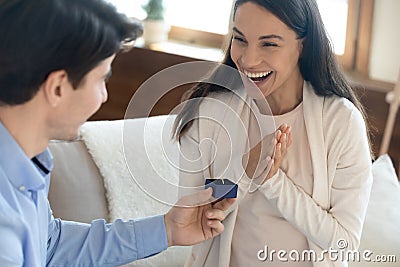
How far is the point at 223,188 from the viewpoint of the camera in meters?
1.30

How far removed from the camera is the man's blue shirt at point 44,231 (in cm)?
98

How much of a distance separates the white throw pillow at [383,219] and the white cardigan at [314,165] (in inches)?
16.6

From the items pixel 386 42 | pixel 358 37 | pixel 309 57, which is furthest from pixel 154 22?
pixel 309 57

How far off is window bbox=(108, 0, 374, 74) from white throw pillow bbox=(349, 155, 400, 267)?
0.70m

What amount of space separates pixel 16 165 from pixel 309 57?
707 millimetres

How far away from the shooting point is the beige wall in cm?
247

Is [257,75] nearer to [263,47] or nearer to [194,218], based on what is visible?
[263,47]

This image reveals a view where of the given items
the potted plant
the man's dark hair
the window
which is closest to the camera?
the man's dark hair

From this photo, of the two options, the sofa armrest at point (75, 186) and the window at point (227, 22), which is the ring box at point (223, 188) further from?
the window at point (227, 22)

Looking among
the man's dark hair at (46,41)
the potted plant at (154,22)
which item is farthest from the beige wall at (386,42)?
the man's dark hair at (46,41)

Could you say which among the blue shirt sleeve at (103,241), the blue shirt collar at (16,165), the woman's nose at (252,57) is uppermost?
the woman's nose at (252,57)

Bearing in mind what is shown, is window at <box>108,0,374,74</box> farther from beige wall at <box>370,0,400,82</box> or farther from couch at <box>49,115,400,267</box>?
couch at <box>49,115,400,267</box>

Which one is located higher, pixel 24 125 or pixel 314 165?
pixel 24 125

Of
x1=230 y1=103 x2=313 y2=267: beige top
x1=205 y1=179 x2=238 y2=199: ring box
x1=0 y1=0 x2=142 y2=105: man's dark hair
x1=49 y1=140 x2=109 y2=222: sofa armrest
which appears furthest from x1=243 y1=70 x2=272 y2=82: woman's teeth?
x1=49 y1=140 x2=109 y2=222: sofa armrest
